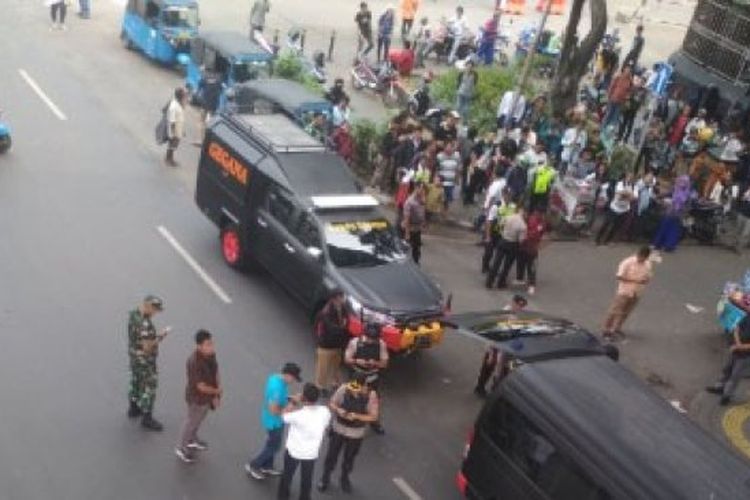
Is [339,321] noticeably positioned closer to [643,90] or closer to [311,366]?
[311,366]

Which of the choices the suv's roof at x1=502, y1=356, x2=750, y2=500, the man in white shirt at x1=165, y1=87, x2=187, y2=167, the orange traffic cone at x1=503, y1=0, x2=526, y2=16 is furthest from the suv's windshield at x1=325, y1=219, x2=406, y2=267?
the orange traffic cone at x1=503, y1=0, x2=526, y2=16

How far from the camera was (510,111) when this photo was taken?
20312 millimetres

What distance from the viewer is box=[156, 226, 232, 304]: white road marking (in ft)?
45.5

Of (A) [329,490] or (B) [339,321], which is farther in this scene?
(B) [339,321]

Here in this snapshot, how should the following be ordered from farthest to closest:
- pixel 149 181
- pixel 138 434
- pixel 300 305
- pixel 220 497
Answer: pixel 149 181
pixel 300 305
pixel 138 434
pixel 220 497

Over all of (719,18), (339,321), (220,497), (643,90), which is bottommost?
(220,497)

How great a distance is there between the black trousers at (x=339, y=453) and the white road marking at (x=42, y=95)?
1245 cm

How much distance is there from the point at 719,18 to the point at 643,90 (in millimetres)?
2902

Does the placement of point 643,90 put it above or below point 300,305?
above

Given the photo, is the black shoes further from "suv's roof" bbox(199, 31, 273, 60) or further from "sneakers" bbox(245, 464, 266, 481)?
"suv's roof" bbox(199, 31, 273, 60)

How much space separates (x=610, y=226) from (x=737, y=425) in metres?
5.91

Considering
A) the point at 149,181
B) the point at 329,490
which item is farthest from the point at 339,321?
the point at 149,181

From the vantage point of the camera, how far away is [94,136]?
19234 millimetres

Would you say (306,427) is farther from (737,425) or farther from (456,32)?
(456,32)
